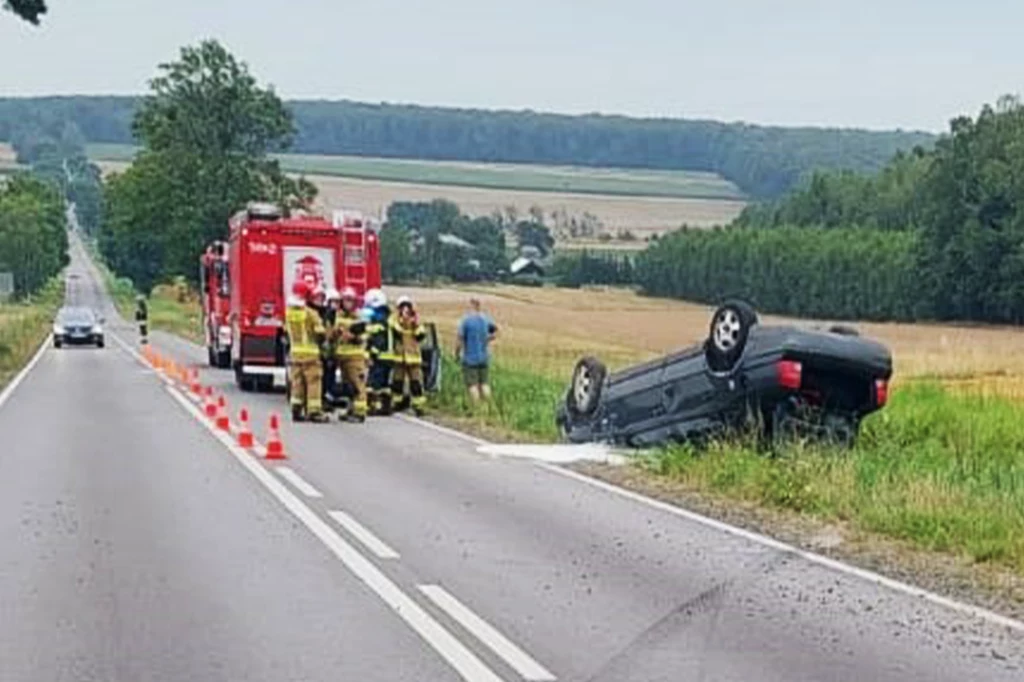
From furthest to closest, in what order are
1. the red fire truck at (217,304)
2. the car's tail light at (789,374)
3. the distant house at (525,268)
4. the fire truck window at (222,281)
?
the distant house at (525,268), the red fire truck at (217,304), the fire truck window at (222,281), the car's tail light at (789,374)

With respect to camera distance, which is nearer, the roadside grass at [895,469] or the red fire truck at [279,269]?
the roadside grass at [895,469]

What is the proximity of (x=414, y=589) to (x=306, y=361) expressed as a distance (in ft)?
48.6

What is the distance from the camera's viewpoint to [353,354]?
26.4 m

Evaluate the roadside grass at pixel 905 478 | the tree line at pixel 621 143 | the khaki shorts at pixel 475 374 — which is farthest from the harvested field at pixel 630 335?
the tree line at pixel 621 143

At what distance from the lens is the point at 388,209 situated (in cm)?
15188

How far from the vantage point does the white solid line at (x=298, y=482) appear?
656 inches

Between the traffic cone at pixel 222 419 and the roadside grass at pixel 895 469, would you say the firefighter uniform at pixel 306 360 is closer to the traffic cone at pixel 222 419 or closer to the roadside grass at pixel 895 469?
the traffic cone at pixel 222 419

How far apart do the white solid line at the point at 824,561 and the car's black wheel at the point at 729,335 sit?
73.7 inches

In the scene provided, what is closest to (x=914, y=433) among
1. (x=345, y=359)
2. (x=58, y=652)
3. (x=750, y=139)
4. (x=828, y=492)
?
(x=828, y=492)

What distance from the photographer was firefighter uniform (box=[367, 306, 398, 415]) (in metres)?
27.4

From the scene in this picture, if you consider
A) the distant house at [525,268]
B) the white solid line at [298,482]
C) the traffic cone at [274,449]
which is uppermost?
the white solid line at [298,482]

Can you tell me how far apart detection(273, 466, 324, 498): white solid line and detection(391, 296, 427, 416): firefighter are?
8.31 metres

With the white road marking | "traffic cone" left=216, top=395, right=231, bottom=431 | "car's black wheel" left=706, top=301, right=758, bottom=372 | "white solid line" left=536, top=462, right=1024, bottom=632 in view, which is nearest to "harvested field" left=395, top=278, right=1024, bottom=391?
"traffic cone" left=216, top=395, right=231, bottom=431

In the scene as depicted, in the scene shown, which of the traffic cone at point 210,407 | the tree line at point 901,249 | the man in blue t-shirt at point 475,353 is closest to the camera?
the traffic cone at point 210,407
